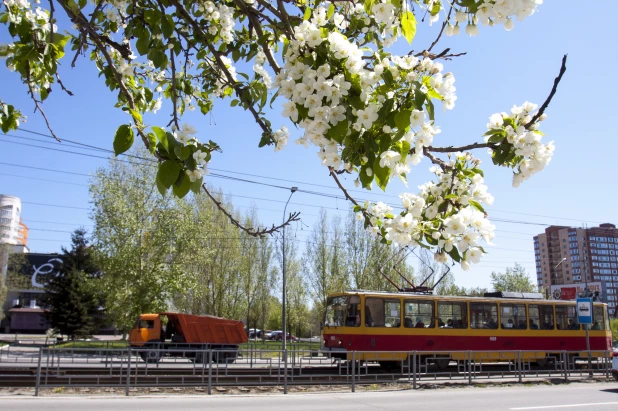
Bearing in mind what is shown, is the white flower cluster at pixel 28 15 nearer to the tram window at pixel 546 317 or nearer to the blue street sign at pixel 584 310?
the blue street sign at pixel 584 310

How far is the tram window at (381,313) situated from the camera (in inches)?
784

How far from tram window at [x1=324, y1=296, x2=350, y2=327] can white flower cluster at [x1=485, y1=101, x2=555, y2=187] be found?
1753 cm

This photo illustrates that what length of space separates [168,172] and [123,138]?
0.36 metres

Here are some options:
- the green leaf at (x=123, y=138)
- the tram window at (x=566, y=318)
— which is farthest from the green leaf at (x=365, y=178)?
the tram window at (x=566, y=318)

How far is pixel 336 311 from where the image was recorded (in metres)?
21.0

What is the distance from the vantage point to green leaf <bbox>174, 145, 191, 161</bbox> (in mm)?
2998

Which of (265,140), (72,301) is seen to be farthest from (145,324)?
(265,140)

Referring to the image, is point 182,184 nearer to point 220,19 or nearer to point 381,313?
point 220,19

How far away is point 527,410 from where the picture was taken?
11883mm

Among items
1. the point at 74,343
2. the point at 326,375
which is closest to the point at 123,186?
the point at 74,343

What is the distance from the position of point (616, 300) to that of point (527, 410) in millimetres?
121961

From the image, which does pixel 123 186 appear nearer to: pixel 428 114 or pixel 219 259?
pixel 219 259

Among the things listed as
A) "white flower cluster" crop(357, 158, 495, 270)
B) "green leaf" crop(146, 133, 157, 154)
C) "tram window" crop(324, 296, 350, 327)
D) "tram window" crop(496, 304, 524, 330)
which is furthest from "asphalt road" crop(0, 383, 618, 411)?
"green leaf" crop(146, 133, 157, 154)

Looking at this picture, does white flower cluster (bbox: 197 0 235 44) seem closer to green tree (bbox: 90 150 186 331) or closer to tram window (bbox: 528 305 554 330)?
tram window (bbox: 528 305 554 330)
